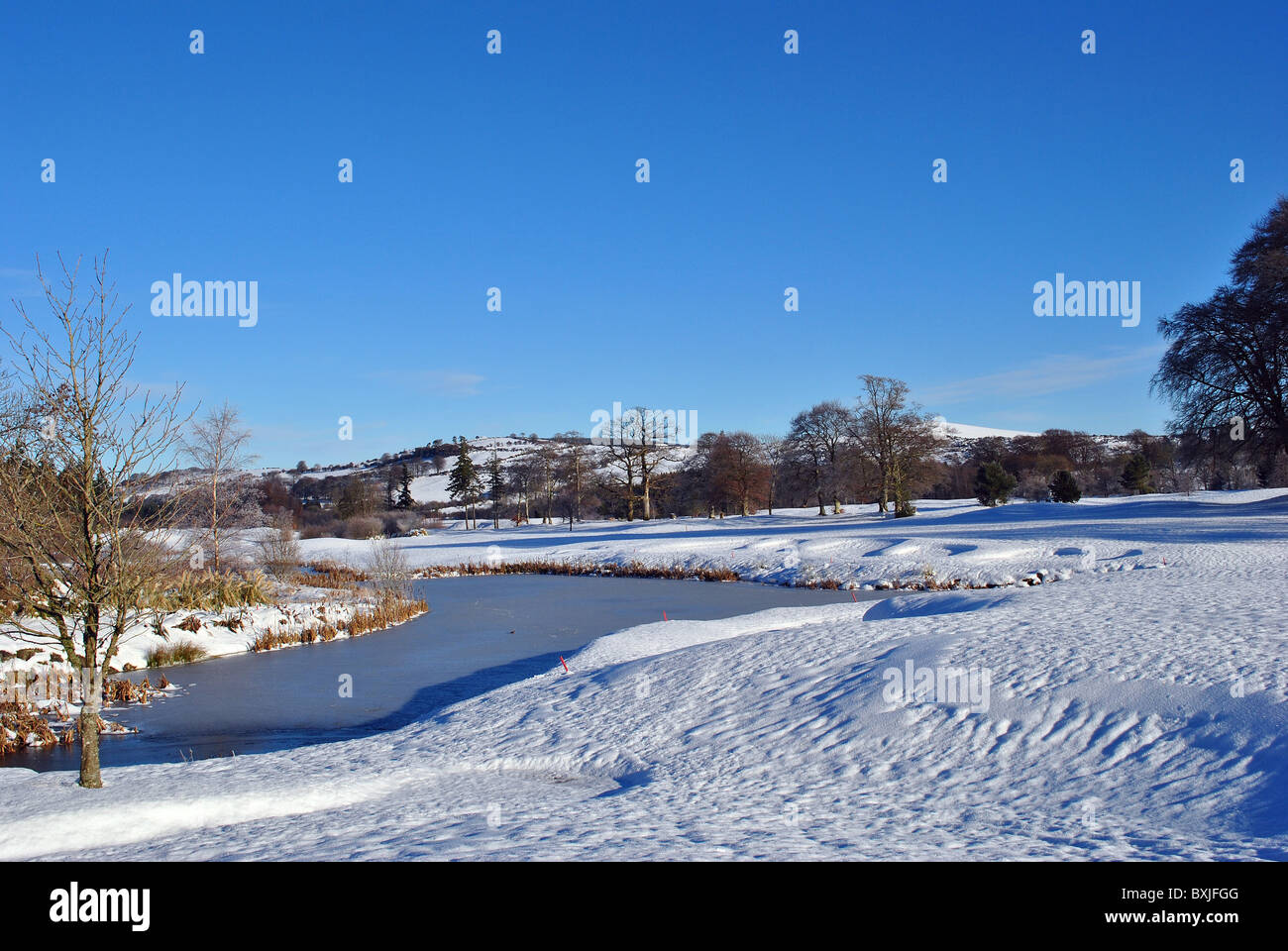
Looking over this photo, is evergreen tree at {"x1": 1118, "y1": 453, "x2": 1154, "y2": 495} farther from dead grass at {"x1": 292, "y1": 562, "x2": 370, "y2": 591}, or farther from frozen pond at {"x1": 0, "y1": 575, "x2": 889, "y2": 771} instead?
dead grass at {"x1": 292, "y1": 562, "x2": 370, "y2": 591}

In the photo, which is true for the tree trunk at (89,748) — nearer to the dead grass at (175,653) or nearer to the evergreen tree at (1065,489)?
the dead grass at (175,653)

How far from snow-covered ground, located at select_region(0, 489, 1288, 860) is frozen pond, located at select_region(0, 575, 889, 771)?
71.0 inches

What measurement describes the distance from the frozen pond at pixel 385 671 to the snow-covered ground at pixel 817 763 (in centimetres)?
180

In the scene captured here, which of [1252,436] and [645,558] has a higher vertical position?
[1252,436]

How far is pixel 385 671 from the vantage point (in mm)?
17250

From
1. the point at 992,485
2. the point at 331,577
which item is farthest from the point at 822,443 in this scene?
the point at 331,577

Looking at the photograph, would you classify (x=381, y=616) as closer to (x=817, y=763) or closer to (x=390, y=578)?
(x=390, y=578)

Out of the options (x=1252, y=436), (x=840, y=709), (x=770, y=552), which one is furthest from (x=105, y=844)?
(x=1252, y=436)

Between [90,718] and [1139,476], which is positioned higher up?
[1139,476]

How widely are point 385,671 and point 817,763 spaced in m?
11.4

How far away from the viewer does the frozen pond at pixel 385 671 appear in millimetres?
12281
